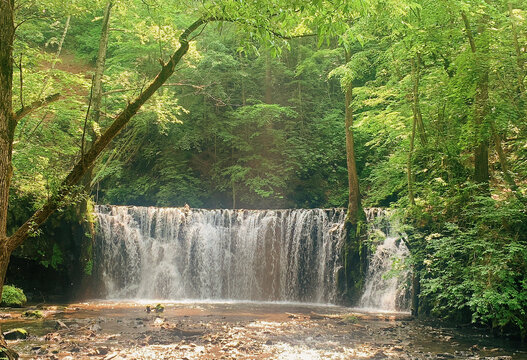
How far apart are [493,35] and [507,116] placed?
157 cm

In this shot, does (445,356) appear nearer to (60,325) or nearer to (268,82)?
(60,325)

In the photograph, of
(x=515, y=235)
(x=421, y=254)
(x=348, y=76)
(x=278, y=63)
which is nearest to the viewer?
(x=515, y=235)

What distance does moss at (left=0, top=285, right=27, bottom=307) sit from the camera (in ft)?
33.8

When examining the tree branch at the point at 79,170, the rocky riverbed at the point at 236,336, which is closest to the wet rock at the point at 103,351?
the rocky riverbed at the point at 236,336

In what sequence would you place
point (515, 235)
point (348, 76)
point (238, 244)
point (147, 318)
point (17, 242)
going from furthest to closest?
point (238, 244)
point (348, 76)
point (147, 318)
point (515, 235)
point (17, 242)

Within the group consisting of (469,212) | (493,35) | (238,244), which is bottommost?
(238,244)

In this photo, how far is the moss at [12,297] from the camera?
10305 mm

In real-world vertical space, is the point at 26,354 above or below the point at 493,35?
below

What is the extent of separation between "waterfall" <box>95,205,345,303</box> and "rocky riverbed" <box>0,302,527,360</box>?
3.58m

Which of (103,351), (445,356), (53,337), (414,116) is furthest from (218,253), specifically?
(445,356)

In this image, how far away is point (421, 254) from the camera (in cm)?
871

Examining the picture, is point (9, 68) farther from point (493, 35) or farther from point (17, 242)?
point (493, 35)

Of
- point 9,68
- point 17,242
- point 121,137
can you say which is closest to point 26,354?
point 17,242

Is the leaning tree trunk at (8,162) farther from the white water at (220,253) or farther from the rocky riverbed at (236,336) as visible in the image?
the white water at (220,253)
